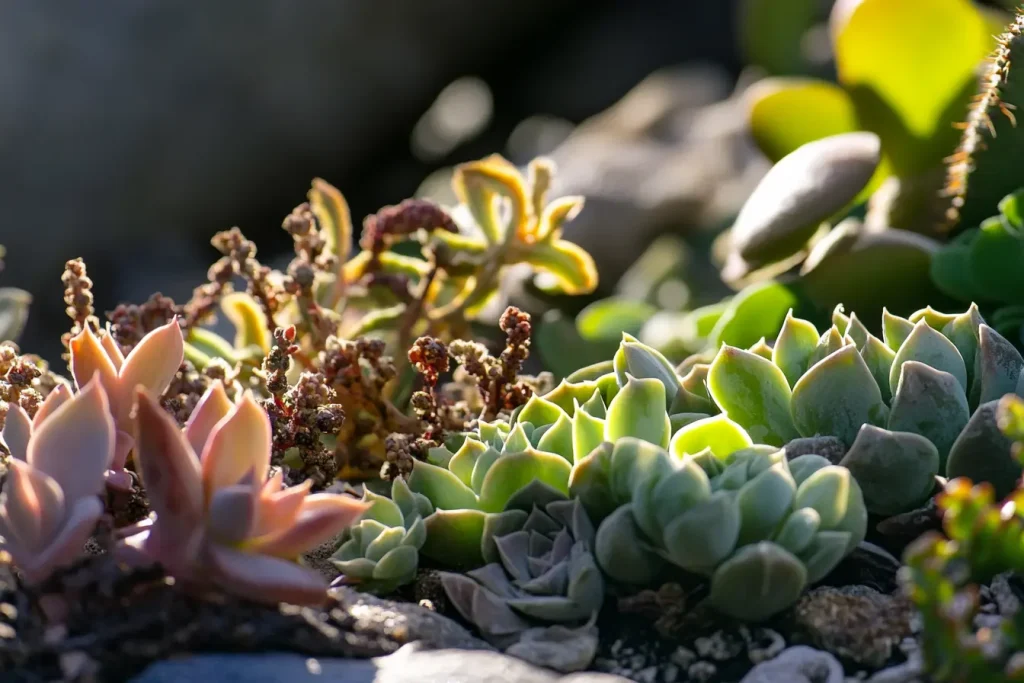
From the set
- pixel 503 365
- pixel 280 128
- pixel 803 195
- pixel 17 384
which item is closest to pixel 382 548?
pixel 503 365

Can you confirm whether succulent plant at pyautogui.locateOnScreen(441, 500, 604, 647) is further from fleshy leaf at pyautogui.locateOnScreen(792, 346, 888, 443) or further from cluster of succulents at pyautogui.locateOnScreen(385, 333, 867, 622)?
fleshy leaf at pyautogui.locateOnScreen(792, 346, 888, 443)

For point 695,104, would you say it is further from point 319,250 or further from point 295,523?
point 295,523

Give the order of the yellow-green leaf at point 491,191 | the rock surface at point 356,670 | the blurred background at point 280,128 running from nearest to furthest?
the rock surface at point 356,670 → the yellow-green leaf at point 491,191 → the blurred background at point 280,128

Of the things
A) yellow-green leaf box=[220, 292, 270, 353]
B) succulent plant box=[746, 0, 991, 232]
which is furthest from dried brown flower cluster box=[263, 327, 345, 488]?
succulent plant box=[746, 0, 991, 232]

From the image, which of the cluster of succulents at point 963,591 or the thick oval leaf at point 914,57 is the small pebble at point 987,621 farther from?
the thick oval leaf at point 914,57

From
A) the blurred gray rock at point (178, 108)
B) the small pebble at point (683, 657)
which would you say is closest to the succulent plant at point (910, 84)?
the small pebble at point (683, 657)

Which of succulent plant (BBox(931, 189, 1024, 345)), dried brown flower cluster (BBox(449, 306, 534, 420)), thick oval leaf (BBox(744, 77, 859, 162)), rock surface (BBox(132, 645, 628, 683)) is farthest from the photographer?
thick oval leaf (BBox(744, 77, 859, 162))
